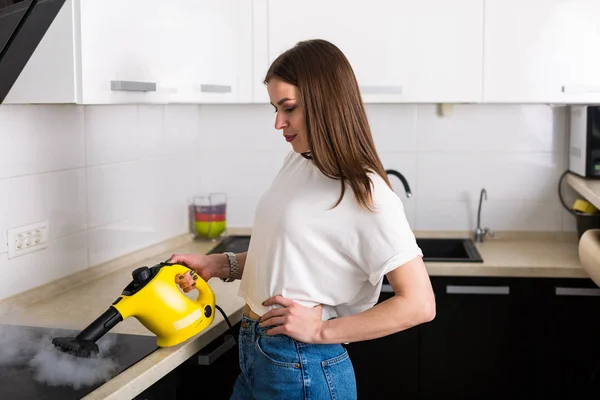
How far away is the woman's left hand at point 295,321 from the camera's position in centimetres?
178

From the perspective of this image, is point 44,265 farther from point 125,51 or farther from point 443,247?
point 443,247

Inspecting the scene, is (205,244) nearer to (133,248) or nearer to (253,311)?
(133,248)

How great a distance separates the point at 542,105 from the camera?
3.33 metres

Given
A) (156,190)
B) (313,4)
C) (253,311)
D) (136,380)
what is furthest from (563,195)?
(136,380)

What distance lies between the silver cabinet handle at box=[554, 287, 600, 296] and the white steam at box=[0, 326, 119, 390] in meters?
1.53

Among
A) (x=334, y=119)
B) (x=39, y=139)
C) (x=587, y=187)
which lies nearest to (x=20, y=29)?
(x=39, y=139)

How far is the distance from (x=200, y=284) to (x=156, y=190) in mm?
1209

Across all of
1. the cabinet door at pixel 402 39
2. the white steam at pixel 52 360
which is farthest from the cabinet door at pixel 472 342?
the white steam at pixel 52 360

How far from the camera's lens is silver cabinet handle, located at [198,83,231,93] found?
8.88 feet

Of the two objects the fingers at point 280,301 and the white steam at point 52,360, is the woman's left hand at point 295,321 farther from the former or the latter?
the white steam at point 52,360

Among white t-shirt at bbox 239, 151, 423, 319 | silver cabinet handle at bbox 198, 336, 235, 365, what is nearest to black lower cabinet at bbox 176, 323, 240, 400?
silver cabinet handle at bbox 198, 336, 235, 365

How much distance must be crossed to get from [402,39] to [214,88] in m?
0.68

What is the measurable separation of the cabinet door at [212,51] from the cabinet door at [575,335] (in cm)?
126

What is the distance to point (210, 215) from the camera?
11.1 ft
